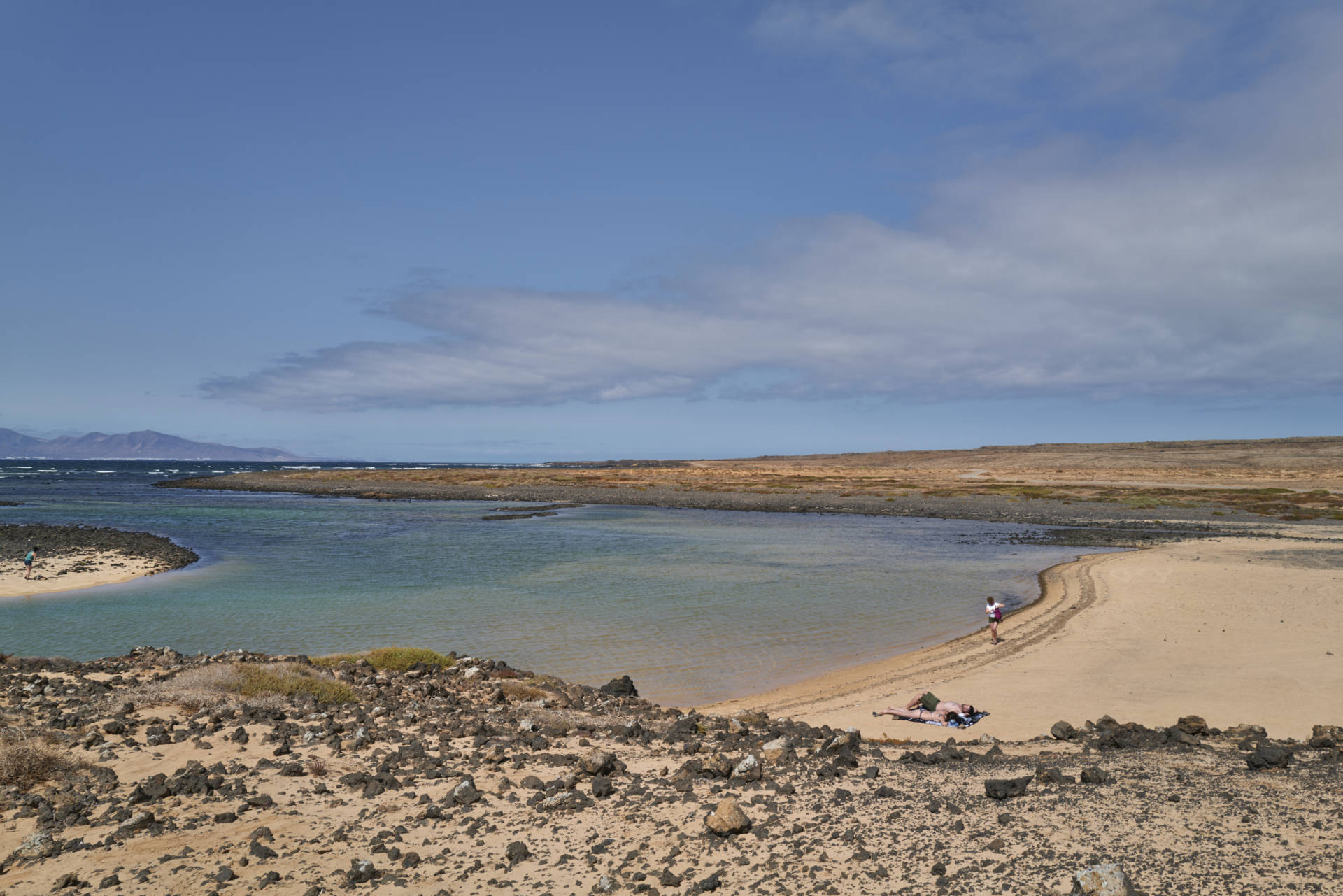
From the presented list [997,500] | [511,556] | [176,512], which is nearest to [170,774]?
[511,556]

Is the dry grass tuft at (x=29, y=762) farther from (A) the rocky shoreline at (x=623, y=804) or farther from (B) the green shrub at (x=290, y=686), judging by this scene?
(B) the green shrub at (x=290, y=686)

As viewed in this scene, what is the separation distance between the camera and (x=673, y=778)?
8500 mm

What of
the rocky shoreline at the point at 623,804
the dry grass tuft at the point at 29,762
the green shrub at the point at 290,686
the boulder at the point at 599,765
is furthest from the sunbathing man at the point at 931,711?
the dry grass tuft at the point at 29,762

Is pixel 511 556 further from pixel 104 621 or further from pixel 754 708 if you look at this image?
pixel 754 708

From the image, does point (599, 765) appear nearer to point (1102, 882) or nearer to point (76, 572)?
point (1102, 882)

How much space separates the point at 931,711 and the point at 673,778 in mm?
6010

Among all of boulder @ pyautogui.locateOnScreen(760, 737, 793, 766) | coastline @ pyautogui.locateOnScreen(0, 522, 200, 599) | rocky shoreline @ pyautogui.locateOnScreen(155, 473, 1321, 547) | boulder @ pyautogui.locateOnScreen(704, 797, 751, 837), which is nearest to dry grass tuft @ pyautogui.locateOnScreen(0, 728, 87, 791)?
boulder @ pyautogui.locateOnScreen(704, 797, 751, 837)

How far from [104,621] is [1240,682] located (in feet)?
94.0

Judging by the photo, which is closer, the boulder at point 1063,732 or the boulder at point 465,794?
the boulder at point 465,794

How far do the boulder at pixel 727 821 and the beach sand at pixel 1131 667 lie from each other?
5318mm

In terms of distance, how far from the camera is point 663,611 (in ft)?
75.0

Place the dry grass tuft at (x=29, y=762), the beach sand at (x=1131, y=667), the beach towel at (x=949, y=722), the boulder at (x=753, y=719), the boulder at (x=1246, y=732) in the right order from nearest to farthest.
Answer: the dry grass tuft at (x=29, y=762) → the boulder at (x=1246, y=732) → the boulder at (x=753, y=719) → the beach towel at (x=949, y=722) → the beach sand at (x=1131, y=667)

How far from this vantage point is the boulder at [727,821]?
7078 mm

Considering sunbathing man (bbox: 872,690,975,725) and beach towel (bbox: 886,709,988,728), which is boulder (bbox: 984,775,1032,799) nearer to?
beach towel (bbox: 886,709,988,728)
